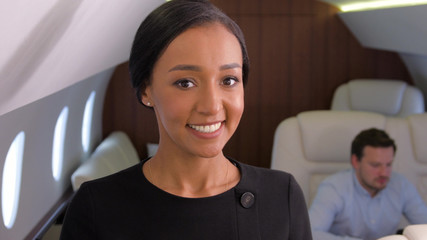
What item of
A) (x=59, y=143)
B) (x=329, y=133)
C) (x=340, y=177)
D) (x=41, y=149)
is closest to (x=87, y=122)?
(x=59, y=143)

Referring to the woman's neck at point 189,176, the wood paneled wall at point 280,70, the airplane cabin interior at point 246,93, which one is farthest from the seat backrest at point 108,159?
the woman's neck at point 189,176

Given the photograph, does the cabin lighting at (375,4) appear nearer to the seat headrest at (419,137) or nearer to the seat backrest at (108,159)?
the seat headrest at (419,137)

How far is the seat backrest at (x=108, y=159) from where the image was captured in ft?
11.0

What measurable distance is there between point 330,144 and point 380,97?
1463 mm

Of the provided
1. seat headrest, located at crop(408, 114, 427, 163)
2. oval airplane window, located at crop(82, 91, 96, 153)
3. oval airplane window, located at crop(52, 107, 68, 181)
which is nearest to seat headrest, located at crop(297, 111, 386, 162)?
seat headrest, located at crop(408, 114, 427, 163)

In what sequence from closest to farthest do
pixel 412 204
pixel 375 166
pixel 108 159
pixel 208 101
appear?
pixel 208 101, pixel 375 166, pixel 412 204, pixel 108 159

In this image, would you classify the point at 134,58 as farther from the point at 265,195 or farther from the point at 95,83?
the point at 95,83

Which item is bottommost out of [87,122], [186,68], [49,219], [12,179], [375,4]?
[49,219]

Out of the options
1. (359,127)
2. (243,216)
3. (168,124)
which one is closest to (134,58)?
(168,124)

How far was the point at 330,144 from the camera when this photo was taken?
3.41 meters

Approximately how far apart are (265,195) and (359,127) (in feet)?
7.76

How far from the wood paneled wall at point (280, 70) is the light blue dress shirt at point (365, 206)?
1.84 m

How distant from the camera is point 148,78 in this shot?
114cm

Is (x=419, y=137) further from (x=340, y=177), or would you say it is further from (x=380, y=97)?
(x=380, y=97)
